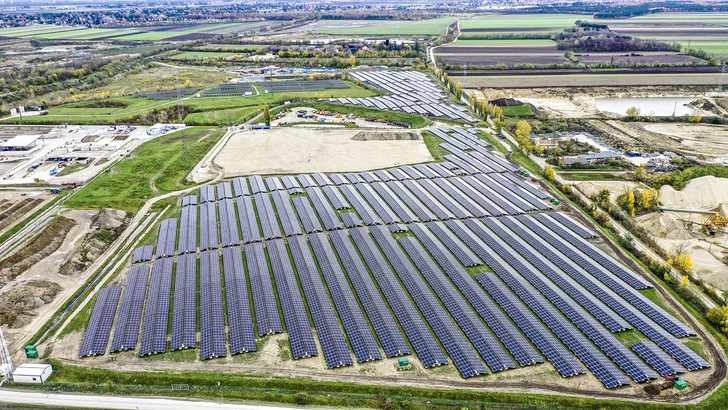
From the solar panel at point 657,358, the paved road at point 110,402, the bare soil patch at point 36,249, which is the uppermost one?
the bare soil patch at point 36,249

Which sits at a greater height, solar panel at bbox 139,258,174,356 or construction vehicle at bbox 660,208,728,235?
solar panel at bbox 139,258,174,356

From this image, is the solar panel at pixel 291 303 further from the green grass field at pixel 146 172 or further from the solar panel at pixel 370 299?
the green grass field at pixel 146 172

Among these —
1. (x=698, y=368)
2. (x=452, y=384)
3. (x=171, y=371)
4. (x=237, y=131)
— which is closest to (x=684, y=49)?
(x=237, y=131)

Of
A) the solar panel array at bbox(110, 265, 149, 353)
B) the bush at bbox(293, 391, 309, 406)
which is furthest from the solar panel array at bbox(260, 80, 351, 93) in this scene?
the bush at bbox(293, 391, 309, 406)

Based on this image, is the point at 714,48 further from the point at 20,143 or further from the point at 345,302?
the point at 20,143

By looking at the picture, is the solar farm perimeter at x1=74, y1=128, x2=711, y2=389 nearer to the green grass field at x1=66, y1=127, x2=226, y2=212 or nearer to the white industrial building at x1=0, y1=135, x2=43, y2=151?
the green grass field at x1=66, y1=127, x2=226, y2=212

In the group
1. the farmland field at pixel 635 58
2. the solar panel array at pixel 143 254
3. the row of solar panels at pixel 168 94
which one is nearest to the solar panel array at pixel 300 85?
the row of solar panels at pixel 168 94
